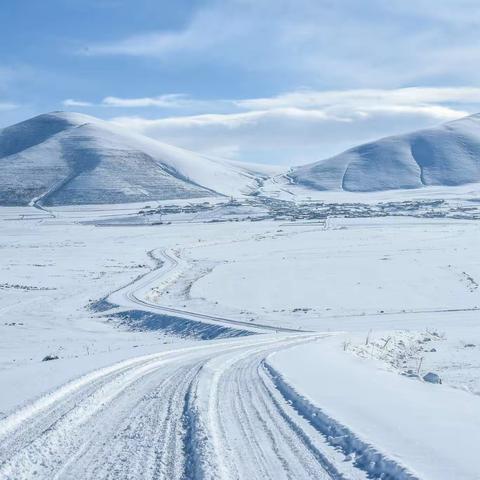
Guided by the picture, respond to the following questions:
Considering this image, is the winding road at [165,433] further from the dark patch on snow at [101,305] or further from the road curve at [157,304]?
the dark patch on snow at [101,305]

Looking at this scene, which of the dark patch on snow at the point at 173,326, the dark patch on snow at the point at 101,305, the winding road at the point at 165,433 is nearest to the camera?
the winding road at the point at 165,433

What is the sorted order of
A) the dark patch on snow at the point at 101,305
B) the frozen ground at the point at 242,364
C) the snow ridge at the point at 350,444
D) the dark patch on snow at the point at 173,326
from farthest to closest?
the dark patch on snow at the point at 101,305 → the dark patch on snow at the point at 173,326 → the frozen ground at the point at 242,364 → the snow ridge at the point at 350,444

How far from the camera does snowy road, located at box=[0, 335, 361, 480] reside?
Result: 7.95m

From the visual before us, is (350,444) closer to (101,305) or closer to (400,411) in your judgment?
(400,411)

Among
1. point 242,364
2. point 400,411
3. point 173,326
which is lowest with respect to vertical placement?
point 173,326

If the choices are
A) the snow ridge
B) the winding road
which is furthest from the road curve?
the snow ridge

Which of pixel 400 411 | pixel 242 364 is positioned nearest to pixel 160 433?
pixel 400 411

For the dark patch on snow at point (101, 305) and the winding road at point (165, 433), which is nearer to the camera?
the winding road at point (165, 433)

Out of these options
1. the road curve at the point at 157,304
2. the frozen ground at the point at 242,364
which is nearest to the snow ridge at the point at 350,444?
the frozen ground at the point at 242,364

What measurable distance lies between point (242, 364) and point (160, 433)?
792 centimetres

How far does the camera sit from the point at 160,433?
966 centimetres

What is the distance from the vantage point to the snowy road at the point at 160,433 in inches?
313

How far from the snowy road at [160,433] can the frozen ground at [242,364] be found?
4 cm

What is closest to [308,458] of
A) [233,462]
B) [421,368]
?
[233,462]
